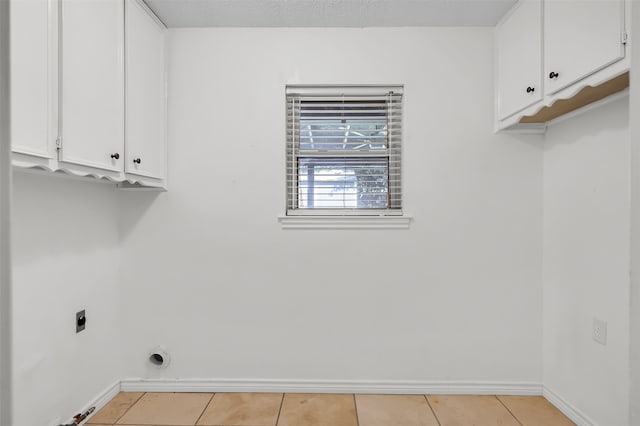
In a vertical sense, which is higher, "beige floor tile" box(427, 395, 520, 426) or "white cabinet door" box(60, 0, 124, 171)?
"white cabinet door" box(60, 0, 124, 171)

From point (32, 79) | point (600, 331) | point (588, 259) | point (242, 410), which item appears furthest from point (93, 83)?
point (600, 331)

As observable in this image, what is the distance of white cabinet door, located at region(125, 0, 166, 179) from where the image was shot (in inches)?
73.0

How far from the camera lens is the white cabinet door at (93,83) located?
4.58ft

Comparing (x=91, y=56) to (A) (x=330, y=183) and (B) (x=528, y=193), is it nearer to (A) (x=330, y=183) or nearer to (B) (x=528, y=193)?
(A) (x=330, y=183)

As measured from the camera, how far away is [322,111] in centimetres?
232

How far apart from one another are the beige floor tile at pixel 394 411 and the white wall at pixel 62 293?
149cm

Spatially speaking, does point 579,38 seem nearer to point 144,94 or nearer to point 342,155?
point 342,155

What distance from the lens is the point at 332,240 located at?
225 centimetres

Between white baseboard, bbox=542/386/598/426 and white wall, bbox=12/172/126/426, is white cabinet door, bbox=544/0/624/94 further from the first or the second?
white wall, bbox=12/172/126/426

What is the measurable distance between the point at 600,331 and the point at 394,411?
111 centimetres

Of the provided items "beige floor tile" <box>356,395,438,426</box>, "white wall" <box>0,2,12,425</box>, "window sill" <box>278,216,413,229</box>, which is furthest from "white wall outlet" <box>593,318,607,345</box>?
"white wall" <box>0,2,12,425</box>

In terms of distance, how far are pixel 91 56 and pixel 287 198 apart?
1.22m

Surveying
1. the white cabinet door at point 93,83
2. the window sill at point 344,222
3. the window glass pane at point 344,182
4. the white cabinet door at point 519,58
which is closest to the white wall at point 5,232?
the white cabinet door at point 93,83

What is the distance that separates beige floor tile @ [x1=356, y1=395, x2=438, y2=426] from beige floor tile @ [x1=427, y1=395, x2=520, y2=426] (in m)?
0.07
